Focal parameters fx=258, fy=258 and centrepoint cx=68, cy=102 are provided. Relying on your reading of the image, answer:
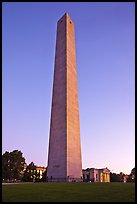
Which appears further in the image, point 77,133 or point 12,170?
point 12,170

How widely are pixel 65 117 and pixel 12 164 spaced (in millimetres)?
40039

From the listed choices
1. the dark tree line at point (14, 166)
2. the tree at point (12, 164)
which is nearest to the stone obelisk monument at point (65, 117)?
the dark tree line at point (14, 166)

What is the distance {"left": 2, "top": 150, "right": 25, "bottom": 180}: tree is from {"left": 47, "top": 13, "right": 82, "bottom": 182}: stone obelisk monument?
35.0 metres

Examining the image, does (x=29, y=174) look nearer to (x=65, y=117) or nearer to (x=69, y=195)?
(x=65, y=117)

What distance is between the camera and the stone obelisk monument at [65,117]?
35.4m

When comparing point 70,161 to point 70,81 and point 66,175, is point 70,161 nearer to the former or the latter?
point 66,175

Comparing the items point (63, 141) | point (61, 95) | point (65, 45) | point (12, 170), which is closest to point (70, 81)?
point (61, 95)

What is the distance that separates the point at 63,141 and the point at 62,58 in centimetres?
1339

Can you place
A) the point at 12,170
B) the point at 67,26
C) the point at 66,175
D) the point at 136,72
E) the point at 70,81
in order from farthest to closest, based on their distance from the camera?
the point at 12,170 → the point at 67,26 → the point at 70,81 → the point at 66,175 → the point at 136,72

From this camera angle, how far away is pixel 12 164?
232 ft

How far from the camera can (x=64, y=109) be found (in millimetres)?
37156

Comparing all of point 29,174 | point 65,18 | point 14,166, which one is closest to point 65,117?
point 65,18

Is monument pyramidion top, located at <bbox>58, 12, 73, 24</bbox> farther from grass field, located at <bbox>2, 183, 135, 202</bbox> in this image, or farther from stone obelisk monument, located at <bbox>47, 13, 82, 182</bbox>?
grass field, located at <bbox>2, 183, 135, 202</bbox>

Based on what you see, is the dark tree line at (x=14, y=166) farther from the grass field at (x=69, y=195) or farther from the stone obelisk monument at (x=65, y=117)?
the grass field at (x=69, y=195)
